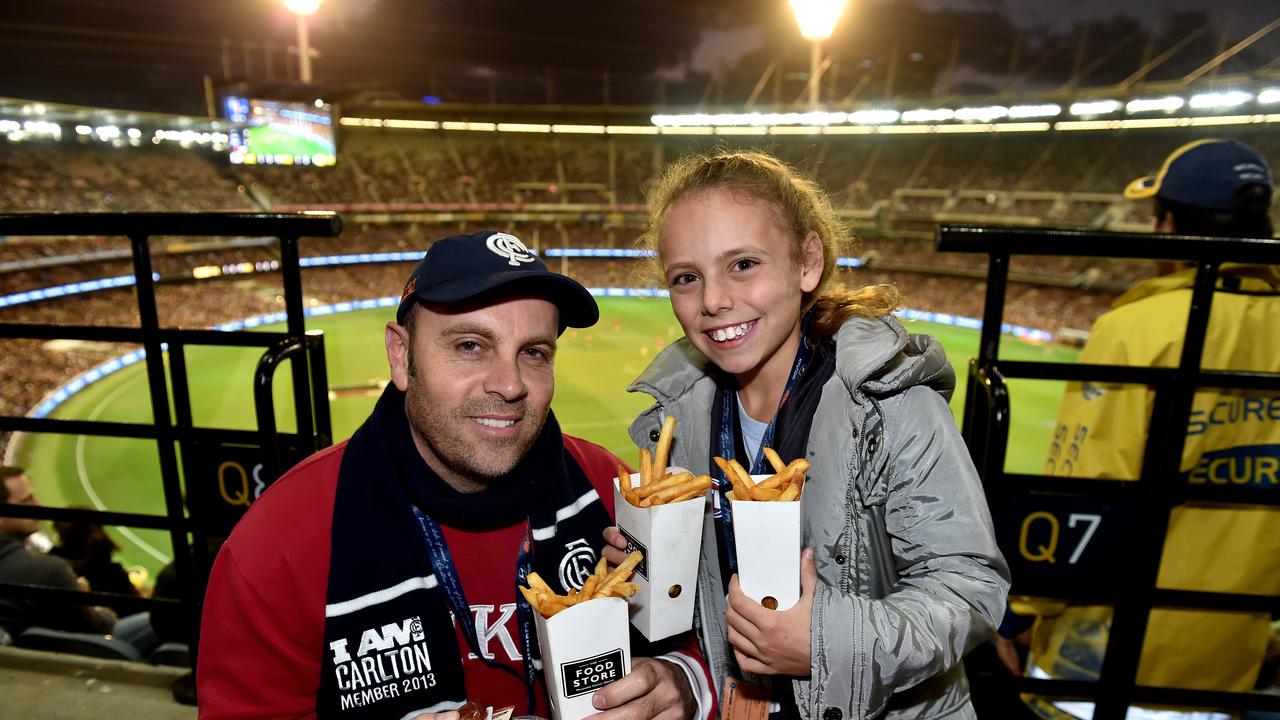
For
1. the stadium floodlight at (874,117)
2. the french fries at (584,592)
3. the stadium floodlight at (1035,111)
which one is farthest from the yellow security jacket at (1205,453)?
the stadium floodlight at (874,117)

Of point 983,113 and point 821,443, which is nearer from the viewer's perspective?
point 821,443

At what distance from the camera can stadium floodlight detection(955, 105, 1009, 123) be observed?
37.6 metres

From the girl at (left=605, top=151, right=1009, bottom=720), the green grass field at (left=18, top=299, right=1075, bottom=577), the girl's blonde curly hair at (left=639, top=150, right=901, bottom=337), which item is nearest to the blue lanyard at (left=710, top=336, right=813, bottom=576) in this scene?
the girl at (left=605, top=151, right=1009, bottom=720)

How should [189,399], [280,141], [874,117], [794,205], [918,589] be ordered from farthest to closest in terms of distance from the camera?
1. [874,117]
2. [280,141]
3. [189,399]
4. [794,205]
5. [918,589]

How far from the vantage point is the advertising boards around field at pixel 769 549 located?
5.06ft

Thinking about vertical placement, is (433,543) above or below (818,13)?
below

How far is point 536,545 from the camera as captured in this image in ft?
6.81

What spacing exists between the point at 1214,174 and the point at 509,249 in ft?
8.75

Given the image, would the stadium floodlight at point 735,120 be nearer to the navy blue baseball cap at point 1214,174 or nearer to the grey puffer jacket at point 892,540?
the navy blue baseball cap at point 1214,174

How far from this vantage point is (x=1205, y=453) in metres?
2.56

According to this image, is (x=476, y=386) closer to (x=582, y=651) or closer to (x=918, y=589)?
→ (x=582, y=651)

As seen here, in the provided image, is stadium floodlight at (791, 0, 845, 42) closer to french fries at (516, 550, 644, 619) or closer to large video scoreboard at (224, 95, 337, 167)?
french fries at (516, 550, 644, 619)

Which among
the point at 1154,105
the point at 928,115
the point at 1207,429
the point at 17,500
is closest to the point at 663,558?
the point at 1207,429

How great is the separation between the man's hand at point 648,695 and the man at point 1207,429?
1560 mm
